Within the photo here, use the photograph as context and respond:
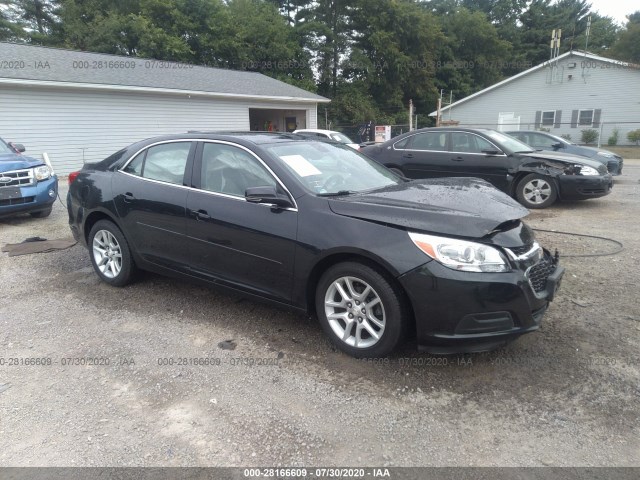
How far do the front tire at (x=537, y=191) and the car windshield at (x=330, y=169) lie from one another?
4.83 metres

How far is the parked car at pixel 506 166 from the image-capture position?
7.84 m

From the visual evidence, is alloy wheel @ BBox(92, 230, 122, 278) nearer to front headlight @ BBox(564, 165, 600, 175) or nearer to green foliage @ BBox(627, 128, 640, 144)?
front headlight @ BBox(564, 165, 600, 175)

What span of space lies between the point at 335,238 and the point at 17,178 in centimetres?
654

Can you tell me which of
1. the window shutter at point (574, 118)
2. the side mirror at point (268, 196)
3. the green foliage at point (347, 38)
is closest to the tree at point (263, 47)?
the green foliage at point (347, 38)

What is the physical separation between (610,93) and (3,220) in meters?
30.6

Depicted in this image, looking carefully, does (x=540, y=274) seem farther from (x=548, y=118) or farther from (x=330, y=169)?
(x=548, y=118)

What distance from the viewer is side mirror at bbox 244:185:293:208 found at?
3.28 m

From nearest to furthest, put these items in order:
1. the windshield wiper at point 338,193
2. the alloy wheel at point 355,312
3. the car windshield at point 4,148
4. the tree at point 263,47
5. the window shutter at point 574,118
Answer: the alloy wheel at point 355,312 < the windshield wiper at point 338,193 < the car windshield at point 4,148 < the window shutter at point 574,118 < the tree at point 263,47

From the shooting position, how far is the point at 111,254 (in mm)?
4684

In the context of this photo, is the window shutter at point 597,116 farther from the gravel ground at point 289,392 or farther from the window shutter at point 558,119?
the gravel ground at point 289,392

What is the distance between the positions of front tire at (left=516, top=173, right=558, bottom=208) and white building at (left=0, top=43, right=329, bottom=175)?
1369 centimetres

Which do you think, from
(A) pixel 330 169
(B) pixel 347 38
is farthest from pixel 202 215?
(B) pixel 347 38

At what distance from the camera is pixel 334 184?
363 centimetres

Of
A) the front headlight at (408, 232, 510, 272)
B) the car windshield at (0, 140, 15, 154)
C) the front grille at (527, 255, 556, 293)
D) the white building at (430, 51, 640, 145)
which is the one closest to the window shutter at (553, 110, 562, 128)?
the white building at (430, 51, 640, 145)
